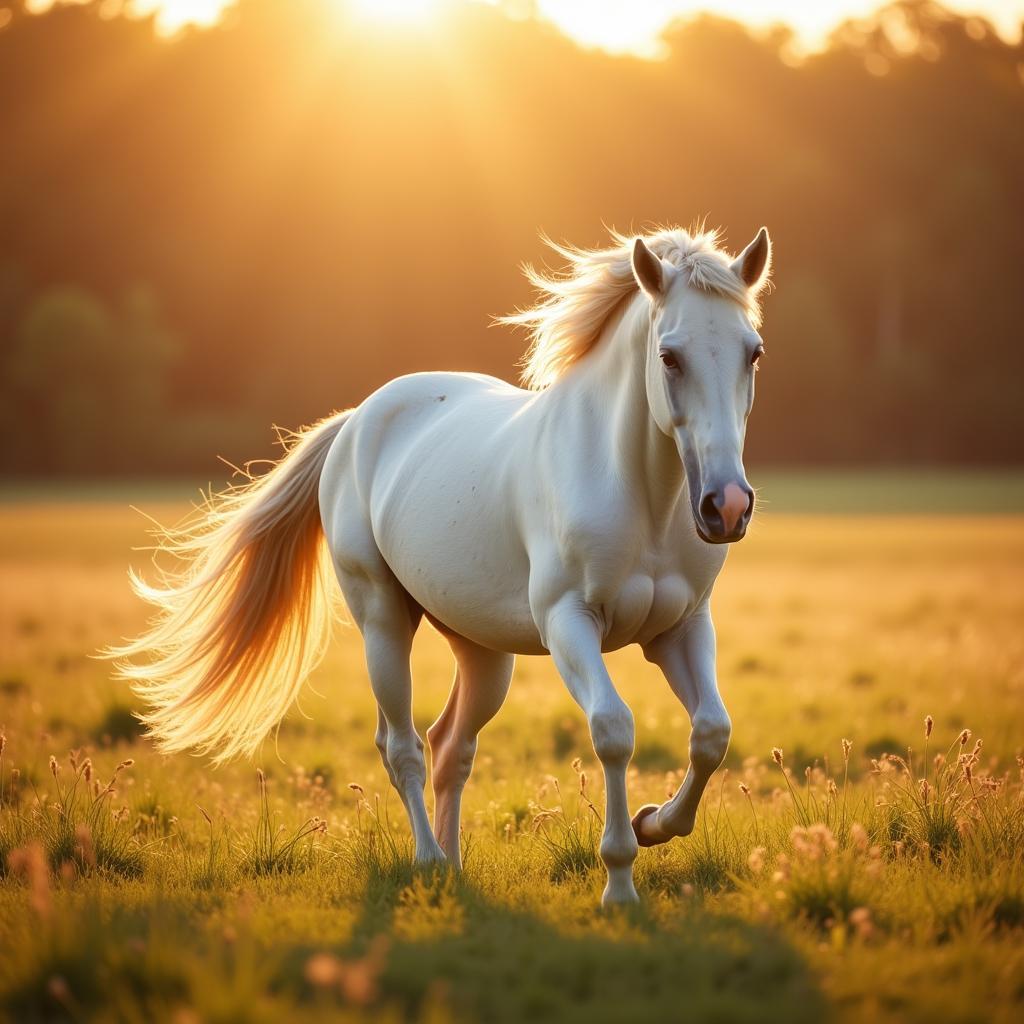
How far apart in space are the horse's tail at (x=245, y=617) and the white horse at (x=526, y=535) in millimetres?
12

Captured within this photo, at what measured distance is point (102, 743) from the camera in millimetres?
8930

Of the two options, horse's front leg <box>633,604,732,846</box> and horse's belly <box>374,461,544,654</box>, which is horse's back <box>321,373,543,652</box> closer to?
horse's belly <box>374,461,544,654</box>

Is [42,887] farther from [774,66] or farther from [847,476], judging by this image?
[774,66]

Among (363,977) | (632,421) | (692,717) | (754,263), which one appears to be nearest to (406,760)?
(692,717)

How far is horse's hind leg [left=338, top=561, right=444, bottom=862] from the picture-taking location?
19.2ft

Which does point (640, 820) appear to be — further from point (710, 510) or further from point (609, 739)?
point (710, 510)

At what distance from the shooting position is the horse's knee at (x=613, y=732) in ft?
14.5

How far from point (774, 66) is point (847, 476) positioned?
25691 millimetres

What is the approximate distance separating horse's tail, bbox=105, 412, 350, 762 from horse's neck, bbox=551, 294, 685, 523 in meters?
2.36

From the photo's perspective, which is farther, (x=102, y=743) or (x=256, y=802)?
(x=102, y=743)

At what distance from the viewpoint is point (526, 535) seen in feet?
16.6

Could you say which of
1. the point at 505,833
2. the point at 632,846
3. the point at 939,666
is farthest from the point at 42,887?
the point at 939,666

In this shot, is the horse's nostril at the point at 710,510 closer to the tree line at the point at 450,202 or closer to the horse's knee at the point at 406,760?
the horse's knee at the point at 406,760

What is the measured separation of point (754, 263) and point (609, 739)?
177cm
